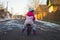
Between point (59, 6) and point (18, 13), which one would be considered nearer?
point (59, 6)

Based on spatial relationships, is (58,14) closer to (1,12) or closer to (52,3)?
(52,3)

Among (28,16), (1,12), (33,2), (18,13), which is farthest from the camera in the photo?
(18,13)

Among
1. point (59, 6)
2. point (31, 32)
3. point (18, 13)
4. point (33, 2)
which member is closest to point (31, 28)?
point (31, 32)

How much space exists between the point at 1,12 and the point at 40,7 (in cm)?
1852

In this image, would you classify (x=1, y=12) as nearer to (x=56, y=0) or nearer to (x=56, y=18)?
(x=56, y=0)

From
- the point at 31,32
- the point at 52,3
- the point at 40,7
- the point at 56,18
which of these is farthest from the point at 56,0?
the point at 31,32

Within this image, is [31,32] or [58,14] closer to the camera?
[31,32]

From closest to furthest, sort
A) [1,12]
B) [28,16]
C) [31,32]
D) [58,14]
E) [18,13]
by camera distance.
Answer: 1. [28,16]
2. [31,32]
3. [58,14]
4. [1,12]
5. [18,13]

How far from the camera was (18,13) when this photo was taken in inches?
7407

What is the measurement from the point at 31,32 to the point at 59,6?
51.8 meters

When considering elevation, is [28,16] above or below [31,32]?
above

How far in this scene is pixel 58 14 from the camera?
43438 millimetres

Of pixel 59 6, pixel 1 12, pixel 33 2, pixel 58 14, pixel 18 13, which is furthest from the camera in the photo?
pixel 18 13

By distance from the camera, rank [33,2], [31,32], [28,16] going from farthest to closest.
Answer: [33,2] → [31,32] → [28,16]
